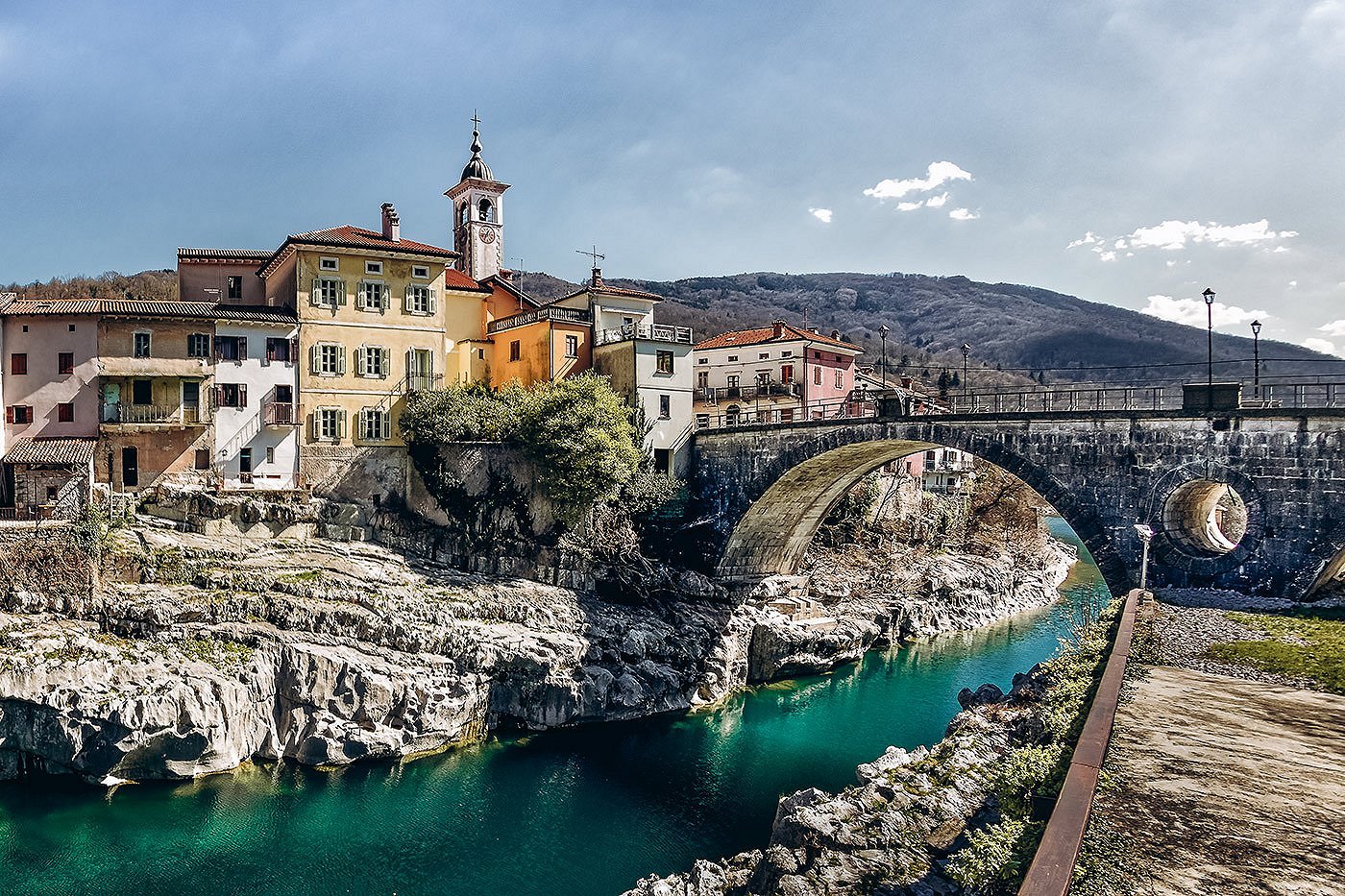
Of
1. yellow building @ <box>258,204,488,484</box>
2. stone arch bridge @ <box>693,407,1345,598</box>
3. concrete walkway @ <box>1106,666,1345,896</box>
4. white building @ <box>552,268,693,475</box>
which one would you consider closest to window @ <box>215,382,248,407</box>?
yellow building @ <box>258,204,488,484</box>

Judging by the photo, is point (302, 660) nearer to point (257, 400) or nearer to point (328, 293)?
point (257, 400)

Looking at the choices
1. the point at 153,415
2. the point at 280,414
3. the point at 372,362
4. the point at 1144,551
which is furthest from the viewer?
the point at 372,362

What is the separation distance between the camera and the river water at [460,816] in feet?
76.0

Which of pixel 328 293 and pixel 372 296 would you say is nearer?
pixel 328 293

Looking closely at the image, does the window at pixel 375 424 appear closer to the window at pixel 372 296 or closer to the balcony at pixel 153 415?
the window at pixel 372 296

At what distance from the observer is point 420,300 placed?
43.5 m

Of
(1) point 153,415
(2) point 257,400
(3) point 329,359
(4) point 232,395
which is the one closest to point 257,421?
(2) point 257,400

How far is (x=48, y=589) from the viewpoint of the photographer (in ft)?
98.1

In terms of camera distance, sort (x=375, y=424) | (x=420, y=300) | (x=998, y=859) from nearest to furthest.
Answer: (x=998, y=859) → (x=375, y=424) → (x=420, y=300)

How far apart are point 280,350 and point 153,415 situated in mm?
5910

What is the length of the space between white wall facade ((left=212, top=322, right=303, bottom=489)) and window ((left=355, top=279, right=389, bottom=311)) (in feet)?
10.7

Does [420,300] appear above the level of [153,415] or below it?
above

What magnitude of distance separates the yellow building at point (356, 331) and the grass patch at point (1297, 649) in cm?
3472

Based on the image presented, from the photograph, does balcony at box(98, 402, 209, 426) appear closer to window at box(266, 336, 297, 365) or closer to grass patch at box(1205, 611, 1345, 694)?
window at box(266, 336, 297, 365)
